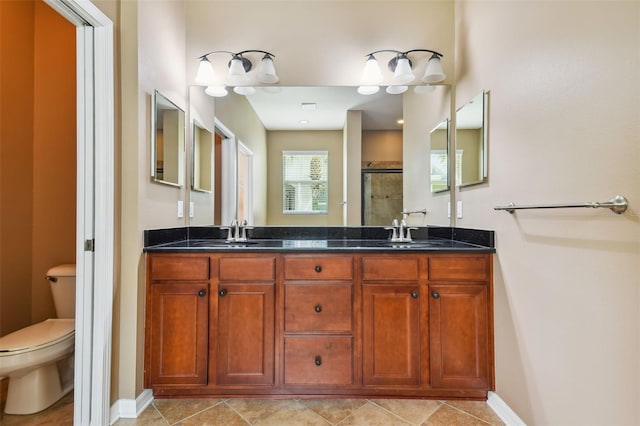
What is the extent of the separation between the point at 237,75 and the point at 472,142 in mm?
1697

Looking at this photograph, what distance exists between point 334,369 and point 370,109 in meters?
1.83

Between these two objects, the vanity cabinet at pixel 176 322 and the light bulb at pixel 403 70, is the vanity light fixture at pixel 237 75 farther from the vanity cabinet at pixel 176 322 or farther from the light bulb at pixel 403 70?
the vanity cabinet at pixel 176 322

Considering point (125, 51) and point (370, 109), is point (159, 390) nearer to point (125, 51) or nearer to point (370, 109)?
point (125, 51)

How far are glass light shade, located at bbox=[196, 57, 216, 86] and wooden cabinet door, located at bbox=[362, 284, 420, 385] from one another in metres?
1.92

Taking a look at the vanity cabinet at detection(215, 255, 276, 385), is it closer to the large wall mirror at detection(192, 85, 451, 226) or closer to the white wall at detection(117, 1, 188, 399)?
the white wall at detection(117, 1, 188, 399)

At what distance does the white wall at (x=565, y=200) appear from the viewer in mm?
958

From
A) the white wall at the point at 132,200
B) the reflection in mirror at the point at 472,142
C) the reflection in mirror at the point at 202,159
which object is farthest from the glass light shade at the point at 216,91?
the reflection in mirror at the point at 472,142

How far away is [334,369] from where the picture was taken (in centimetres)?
169

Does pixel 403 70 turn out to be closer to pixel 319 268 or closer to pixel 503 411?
pixel 319 268

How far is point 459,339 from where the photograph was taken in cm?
169

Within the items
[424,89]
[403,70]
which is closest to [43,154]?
[403,70]

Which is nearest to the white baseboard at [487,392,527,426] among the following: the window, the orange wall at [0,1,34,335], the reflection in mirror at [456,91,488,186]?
the reflection in mirror at [456,91,488,186]

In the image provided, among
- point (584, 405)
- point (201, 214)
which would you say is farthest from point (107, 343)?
point (584, 405)

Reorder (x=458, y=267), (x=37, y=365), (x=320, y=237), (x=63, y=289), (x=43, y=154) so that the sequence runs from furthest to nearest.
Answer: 1. (x=320, y=237)
2. (x=43, y=154)
3. (x=63, y=289)
4. (x=458, y=267)
5. (x=37, y=365)
